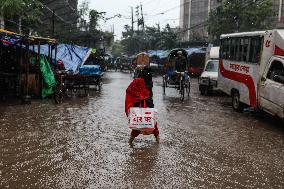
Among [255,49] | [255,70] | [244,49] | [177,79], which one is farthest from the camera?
[177,79]

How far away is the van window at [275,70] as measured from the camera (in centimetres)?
1062

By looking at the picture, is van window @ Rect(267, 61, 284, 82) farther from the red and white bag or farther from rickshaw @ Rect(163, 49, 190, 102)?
rickshaw @ Rect(163, 49, 190, 102)

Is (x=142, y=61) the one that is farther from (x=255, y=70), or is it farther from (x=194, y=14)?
(x=194, y=14)

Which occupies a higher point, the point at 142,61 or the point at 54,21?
the point at 54,21

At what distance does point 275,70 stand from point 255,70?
121 cm

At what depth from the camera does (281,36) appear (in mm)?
10492

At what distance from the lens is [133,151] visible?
7551 mm

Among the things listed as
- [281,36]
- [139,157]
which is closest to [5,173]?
[139,157]

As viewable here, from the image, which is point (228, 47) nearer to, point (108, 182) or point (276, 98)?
point (276, 98)

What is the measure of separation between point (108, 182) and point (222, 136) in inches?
173

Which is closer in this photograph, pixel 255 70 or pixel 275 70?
pixel 275 70

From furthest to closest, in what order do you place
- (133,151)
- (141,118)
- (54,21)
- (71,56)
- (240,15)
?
(240,15)
(54,21)
(71,56)
(141,118)
(133,151)

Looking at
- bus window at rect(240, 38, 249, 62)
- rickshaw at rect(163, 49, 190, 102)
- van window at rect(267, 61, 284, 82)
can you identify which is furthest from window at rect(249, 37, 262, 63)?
rickshaw at rect(163, 49, 190, 102)

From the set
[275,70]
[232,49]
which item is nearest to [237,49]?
[232,49]
